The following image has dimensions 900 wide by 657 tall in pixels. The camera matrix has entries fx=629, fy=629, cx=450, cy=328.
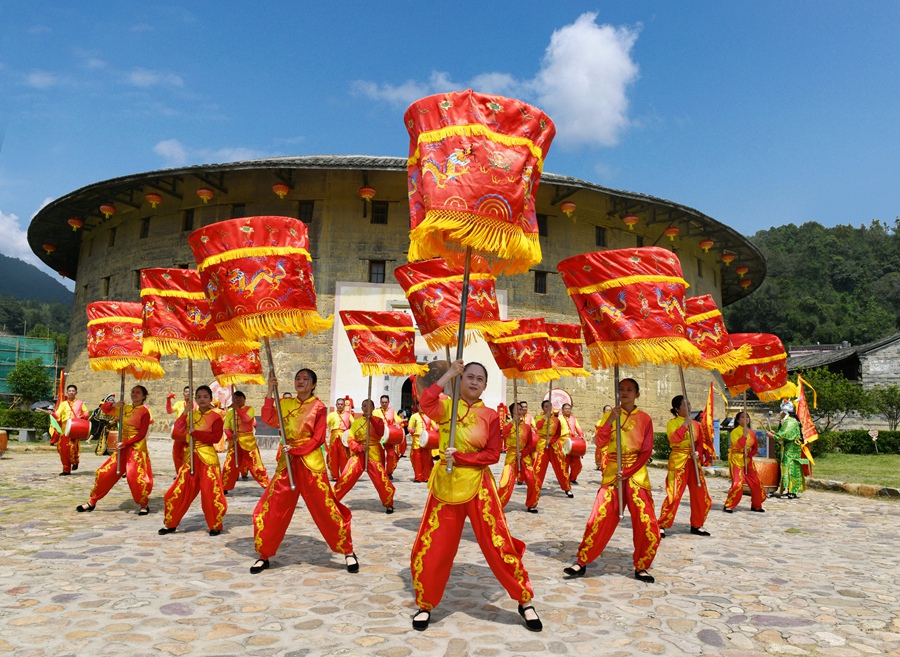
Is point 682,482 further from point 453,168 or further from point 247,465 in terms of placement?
point 247,465

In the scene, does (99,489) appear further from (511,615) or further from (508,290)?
(508,290)

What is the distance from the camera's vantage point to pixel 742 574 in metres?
5.46

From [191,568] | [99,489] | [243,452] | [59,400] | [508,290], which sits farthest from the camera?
[508,290]

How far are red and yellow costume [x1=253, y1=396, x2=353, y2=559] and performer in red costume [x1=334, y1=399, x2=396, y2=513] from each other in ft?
9.47

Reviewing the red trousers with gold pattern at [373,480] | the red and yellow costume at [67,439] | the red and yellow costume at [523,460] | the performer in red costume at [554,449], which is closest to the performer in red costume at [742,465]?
the performer in red costume at [554,449]

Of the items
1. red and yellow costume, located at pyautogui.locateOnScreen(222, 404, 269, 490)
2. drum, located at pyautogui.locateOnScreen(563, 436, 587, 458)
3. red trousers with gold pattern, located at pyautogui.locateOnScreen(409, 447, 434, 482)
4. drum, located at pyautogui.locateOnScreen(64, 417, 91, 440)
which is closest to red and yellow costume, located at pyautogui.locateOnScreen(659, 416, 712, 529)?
drum, located at pyautogui.locateOnScreen(563, 436, 587, 458)

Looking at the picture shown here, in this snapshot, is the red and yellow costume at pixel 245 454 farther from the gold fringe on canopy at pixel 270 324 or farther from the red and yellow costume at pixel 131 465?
the gold fringe on canopy at pixel 270 324

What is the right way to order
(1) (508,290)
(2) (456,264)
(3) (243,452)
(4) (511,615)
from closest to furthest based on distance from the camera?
1. (4) (511,615)
2. (2) (456,264)
3. (3) (243,452)
4. (1) (508,290)

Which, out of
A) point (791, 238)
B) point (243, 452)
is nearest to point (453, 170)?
point (243, 452)

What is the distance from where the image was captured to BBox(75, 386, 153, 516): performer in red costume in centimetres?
768

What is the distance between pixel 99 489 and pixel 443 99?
6565 millimetres

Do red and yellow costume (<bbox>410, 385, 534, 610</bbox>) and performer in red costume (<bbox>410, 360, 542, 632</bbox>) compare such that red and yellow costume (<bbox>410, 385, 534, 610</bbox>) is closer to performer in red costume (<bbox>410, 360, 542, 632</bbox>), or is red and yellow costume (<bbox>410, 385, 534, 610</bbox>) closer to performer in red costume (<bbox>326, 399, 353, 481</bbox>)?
performer in red costume (<bbox>410, 360, 542, 632</bbox>)

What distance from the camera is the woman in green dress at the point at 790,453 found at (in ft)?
34.7

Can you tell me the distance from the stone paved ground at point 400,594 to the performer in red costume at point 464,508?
236mm
